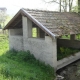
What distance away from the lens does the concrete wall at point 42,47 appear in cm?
1138

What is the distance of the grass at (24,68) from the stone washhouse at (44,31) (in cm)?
50

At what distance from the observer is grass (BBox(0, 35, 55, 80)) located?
9.76 meters

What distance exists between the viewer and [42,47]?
1198 cm

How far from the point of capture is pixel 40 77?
10.3m

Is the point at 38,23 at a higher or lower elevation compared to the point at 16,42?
higher

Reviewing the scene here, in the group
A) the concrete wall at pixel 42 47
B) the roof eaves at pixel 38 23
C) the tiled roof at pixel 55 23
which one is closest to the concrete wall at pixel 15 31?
the concrete wall at pixel 42 47

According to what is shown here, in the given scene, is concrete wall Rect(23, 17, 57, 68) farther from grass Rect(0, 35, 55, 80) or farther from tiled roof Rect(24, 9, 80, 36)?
tiled roof Rect(24, 9, 80, 36)

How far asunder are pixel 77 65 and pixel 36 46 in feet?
12.8

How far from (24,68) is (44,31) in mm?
2826

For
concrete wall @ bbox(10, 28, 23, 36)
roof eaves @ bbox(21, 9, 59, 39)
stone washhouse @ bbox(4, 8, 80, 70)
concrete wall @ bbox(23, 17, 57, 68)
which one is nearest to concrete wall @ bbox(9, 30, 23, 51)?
stone washhouse @ bbox(4, 8, 80, 70)

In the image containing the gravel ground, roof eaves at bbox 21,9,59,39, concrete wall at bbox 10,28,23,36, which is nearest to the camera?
roof eaves at bbox 21,9,59,39

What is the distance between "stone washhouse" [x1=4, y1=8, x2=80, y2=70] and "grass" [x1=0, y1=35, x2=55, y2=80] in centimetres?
50

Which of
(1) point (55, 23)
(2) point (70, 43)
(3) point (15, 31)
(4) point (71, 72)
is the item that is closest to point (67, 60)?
(4) point (71, 72)

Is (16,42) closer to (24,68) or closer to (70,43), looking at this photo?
(24,68)
